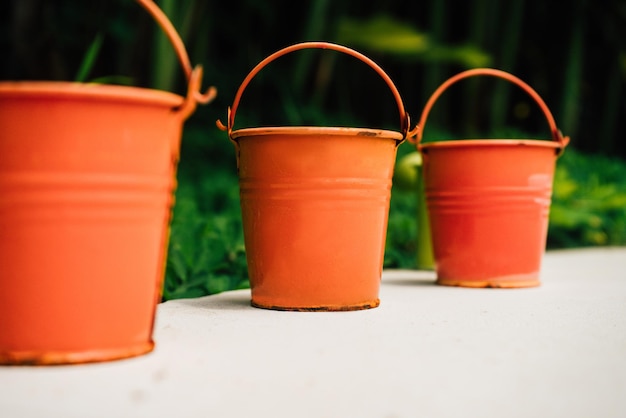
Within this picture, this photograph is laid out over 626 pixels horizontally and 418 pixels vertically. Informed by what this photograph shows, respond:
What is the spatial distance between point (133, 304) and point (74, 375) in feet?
0.53

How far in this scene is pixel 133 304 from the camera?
4.22ft

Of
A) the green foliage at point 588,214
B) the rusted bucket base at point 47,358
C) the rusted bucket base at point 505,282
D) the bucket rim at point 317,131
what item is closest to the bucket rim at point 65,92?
the rusted bucket base at point 47,358

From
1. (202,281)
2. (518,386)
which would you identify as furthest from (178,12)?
(518,386)

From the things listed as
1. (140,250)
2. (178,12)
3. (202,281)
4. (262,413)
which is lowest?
(202,281)

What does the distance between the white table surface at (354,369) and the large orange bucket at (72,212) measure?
57mm

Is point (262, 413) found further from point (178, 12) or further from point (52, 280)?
point (178, 12)

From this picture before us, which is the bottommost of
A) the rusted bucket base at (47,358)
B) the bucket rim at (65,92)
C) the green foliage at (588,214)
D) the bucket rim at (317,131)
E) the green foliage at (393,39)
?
the green foliage at (588,214)

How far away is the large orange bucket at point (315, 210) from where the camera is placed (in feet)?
5.79

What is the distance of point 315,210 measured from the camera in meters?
1.77

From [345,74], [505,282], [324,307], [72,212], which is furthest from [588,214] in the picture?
[72,212]

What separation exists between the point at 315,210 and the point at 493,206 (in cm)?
72

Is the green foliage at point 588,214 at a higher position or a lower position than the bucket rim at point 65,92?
lower

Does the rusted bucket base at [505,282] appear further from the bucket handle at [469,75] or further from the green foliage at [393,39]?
the green foliage at [393,39]

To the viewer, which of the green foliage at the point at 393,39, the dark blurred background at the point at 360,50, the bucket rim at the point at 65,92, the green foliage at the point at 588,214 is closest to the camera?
the bucket rim at the point at 65,92
